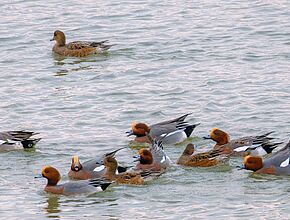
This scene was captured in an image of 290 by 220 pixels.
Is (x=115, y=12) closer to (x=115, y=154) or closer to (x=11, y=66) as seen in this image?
(x=11, y=66)

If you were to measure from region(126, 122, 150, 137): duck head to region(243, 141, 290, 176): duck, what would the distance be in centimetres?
223

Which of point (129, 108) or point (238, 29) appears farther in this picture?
point (238, 29)

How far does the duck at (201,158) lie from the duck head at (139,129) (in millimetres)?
1279

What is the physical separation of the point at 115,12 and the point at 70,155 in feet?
31.4

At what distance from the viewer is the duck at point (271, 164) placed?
1508 centimetres

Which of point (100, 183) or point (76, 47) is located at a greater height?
point (100, 183)

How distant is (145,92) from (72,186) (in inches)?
200

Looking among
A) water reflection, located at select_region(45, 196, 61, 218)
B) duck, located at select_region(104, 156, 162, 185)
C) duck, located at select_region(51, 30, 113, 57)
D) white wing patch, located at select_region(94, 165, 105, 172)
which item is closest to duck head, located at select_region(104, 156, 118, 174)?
duck, located at select_region(104, 156, 162, 185)

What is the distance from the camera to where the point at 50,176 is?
582 inches

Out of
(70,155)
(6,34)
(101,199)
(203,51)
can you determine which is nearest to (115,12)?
(6,34)

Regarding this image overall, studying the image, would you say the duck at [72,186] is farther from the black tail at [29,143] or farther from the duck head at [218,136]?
the duck head at [218,136]

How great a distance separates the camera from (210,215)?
13211 millimetres

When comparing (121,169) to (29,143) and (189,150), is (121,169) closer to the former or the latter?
(189,150)

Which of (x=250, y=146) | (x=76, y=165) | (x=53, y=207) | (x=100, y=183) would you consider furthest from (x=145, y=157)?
(x=53, y=207)
